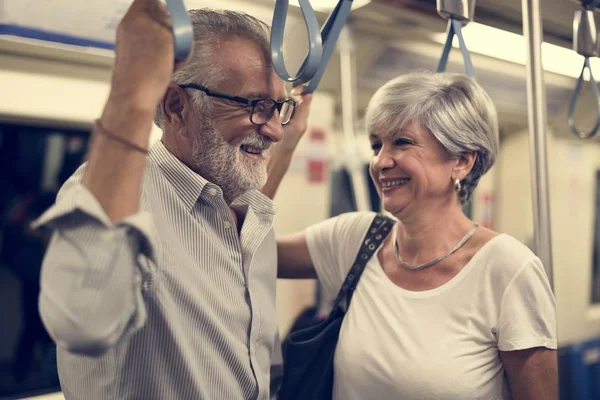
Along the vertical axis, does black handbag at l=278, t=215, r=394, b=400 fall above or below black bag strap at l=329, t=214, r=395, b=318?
below

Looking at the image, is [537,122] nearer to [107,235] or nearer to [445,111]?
[445,111]

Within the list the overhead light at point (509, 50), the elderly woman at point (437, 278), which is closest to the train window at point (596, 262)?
the overhead light at point (509, 50)

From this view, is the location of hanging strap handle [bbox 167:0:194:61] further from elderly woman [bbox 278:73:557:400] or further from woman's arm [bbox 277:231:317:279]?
woman's arm [bbox 277:231:317:279]

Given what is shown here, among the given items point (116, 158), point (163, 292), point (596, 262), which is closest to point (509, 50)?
point (163, 292)

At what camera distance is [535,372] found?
125cm

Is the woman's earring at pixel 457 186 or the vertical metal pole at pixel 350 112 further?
the vertical metal pole at pixel 350 112

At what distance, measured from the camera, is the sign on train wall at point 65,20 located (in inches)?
58.3

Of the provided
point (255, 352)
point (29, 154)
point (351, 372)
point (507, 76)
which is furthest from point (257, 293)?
point (507, 76)

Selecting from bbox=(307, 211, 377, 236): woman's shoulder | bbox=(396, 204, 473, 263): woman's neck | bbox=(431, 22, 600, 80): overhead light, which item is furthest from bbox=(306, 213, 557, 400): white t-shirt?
bbox=(431, 22, 600, 80): overhead light

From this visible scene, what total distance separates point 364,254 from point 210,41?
73 cm

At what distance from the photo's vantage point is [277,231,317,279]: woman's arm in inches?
63.9

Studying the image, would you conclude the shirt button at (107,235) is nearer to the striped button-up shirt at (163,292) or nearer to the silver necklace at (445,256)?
the striped button-up shirt at (163,292)

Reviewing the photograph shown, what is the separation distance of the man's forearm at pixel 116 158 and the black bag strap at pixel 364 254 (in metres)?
0.88

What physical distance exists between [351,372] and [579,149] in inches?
162
